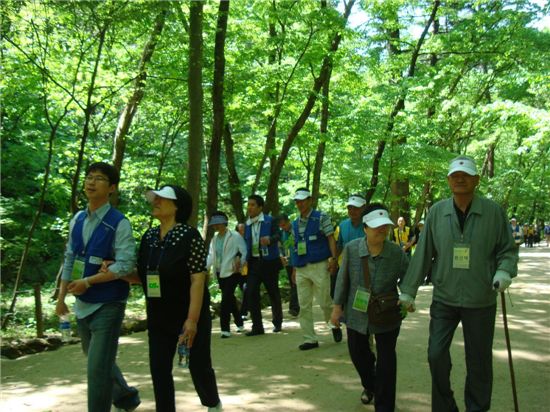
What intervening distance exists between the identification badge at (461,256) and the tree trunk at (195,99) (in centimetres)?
590

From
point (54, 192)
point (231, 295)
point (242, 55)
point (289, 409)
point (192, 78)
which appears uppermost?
point (242, 55)

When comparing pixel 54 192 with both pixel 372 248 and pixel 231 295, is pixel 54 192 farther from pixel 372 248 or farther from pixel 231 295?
pixel 372 248

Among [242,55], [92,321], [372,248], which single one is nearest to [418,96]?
[242,55]

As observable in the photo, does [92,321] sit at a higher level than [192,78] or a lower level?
lower

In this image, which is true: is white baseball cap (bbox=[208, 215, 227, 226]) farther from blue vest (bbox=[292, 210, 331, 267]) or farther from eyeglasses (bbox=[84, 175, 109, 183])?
eyeglasses (bbox=[84, 175, 109, 183])

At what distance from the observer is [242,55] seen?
12484mm

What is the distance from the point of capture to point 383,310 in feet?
13.7

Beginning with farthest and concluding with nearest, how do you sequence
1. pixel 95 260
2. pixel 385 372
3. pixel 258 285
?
pixel 258 285, pixel 385 372, pixel 95 260

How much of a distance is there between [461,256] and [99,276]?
2637mm

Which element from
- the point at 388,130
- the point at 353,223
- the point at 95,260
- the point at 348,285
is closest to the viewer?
the point at 95,260

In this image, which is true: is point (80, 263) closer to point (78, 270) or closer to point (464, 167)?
point (78, 270)

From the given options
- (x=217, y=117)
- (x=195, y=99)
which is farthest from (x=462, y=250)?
(x=217, y=117)

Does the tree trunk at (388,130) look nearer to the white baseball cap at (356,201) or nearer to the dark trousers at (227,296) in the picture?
the dark trousers at (227,296)

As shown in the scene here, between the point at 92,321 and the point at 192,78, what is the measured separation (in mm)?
6167
